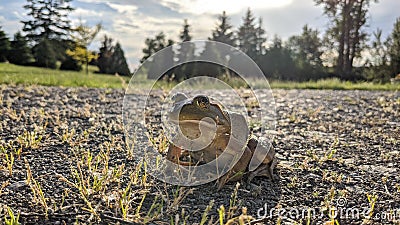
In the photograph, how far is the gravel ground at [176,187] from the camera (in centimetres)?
199

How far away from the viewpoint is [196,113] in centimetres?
216

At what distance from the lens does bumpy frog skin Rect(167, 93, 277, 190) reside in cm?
216

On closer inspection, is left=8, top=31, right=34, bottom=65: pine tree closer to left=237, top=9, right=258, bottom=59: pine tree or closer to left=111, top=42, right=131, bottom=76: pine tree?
left=111, top=42, right=131, bottom=76: pine tree

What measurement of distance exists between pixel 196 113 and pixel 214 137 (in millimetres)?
285

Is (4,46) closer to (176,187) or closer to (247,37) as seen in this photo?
(247,37)

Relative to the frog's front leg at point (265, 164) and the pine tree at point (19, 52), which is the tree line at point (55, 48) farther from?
the frog's front leg at point (265, 164)

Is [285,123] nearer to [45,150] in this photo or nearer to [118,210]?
[45,150]

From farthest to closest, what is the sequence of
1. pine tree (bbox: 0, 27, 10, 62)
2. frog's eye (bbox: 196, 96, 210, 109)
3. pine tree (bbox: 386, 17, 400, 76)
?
pine tree (bbox: 0, 27, 10, 62) < pine tree (bbox: 386, 17, 400, 76) < frog's eye (bbox: 196, 96, 210, 109)

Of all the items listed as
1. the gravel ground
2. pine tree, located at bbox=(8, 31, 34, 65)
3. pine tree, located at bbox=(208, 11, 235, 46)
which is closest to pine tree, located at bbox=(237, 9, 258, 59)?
pine tree, located at bbox=(208, 11, 235, 46)

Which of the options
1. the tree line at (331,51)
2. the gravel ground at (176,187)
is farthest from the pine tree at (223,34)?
the gravel ground at (176,187)

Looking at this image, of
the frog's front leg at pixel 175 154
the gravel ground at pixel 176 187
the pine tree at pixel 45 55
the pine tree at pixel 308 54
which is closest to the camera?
the gravel ground at pixel 176 187

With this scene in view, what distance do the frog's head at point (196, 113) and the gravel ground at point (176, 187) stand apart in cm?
42

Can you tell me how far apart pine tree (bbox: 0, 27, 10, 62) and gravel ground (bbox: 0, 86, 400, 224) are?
30861 millimetres

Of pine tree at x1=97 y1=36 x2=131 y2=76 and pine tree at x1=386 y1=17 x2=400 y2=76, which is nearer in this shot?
pine tree at x1=386 y1=17 x2=400 y2=76
